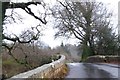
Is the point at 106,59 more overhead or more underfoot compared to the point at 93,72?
more underfoot

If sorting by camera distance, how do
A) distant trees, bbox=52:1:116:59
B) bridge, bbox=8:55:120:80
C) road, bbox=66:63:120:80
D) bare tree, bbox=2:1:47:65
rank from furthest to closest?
distant trees, bbox=52:1:116:59 < bare tree, bbox=2:1:47:65 < road, bbox=66:63:120:80 < bridge, bbox=8:55:120:80

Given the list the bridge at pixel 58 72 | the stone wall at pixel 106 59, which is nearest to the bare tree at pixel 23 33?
the bridge at pixel 58 72

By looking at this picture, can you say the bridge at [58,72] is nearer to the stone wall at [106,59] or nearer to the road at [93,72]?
the road at [93,72]

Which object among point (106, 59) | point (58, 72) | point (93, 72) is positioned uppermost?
point (58, 72)

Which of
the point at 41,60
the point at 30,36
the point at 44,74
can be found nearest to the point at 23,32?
the point at 30,36

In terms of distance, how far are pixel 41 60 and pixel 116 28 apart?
68.2 ft

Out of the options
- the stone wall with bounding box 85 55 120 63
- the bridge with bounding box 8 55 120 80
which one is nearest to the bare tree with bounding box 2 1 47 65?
the bridge with bounding box 8 55 120 80

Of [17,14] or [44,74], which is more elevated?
[17,14]

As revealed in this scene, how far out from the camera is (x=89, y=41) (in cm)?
4691

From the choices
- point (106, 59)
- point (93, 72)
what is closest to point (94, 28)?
point (106, 59)

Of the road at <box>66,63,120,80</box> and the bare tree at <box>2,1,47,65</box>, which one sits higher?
the bare tree at <box>2,1,47,65</box>

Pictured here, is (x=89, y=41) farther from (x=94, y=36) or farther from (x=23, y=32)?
(x=23, y=32)

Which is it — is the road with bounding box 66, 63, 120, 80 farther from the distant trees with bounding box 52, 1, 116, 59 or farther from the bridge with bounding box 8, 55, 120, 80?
the distant trees with bounding box 52, 1, 116, 59

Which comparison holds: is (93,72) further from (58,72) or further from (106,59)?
(106,59)
